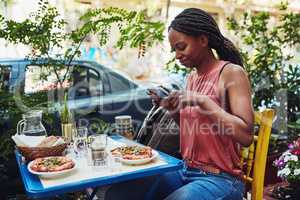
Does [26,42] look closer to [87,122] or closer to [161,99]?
[87,122]

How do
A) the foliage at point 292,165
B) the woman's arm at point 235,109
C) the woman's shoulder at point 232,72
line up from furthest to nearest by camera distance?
1. the foliage at point 292,165
2. the woman's shoulder at point 232,72
3. the woman's arm at point 235,109

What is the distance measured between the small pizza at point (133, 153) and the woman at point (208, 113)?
0.22 meters

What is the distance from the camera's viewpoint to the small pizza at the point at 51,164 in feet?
4.95

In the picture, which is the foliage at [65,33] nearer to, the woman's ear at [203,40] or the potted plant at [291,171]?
A: the woman's ear at [203,40]

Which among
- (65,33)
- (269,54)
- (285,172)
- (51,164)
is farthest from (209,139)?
(269,54)

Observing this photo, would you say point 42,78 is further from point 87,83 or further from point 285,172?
point 285,172

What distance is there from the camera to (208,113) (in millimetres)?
1560

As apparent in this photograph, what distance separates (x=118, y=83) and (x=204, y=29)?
2593mm

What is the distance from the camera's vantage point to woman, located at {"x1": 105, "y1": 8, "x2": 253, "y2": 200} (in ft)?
5.02

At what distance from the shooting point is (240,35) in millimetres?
3564

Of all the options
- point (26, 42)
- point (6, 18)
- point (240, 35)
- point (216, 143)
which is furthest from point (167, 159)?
point (240, 35)

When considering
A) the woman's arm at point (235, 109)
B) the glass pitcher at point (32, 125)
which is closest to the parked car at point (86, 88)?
the glass pitcher at point (32, 125)

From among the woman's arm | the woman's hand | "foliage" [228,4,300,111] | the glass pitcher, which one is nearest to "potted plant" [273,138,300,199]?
the woman's arm

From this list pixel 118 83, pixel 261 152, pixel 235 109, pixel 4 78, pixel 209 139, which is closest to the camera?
pixel 235 109
